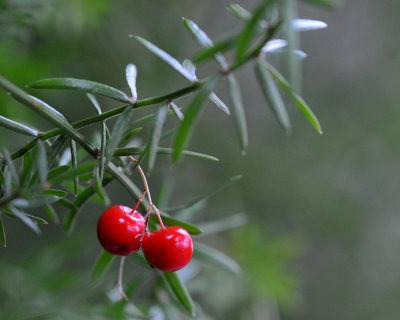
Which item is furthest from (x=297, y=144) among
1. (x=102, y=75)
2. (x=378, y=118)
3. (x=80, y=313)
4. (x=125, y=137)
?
(x=125, y=137)

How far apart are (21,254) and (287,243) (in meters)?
0.92

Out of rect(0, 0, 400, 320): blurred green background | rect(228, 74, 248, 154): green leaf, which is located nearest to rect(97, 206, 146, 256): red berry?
rect(228, 74, 248, 154): green leaf

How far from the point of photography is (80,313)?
1090 millimetres

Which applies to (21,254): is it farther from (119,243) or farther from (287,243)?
(119,243)

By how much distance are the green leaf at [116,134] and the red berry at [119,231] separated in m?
0.11

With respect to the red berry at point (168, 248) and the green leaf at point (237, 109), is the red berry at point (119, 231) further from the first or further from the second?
the green leaf at point (237, 109)

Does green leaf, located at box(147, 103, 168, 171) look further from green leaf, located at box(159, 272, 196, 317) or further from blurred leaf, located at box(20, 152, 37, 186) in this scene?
green leaf, located at box(159, 272, 196, 317)

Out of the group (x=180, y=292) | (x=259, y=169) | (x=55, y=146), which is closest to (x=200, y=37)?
(x=55, y=146)

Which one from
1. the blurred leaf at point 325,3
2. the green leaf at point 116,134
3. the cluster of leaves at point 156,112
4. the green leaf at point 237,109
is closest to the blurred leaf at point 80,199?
the cluster of leaves at point 156,112

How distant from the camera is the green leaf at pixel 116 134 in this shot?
509 millimetres

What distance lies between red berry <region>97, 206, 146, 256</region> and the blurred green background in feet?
1.48

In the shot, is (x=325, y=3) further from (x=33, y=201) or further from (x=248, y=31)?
(x=33, y=201)

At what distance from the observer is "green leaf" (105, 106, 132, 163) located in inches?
20.1

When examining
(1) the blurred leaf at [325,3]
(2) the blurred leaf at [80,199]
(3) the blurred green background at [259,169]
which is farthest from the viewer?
(3) the blurred green background at [259,169]
